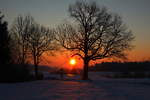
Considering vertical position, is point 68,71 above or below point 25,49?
below

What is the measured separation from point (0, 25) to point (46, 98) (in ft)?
71.5

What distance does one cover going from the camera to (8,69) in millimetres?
28688

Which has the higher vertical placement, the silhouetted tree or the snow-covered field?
the silhouetted tree

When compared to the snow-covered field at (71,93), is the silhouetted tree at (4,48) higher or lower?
higher

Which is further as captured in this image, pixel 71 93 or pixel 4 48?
pixel 4 48

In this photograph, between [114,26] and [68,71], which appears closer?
[114,26]

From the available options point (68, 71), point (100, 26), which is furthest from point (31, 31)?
→ point (68, 71)

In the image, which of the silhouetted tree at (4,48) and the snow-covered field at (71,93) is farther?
the silhouetted tree at (4,48)

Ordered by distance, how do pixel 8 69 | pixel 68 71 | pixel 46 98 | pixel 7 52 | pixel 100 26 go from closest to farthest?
pixel 46 98 → pixel 8 69 → pixel 7 52 → pixel 100 26 → pixel 68 71

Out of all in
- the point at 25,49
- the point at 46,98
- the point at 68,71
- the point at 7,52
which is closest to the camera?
the point at 46,98

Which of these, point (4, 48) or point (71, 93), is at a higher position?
point (4, 48)

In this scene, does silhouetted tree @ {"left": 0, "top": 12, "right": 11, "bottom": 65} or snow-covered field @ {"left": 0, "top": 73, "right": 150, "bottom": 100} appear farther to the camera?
silhouetted tree @ {"left": 0, "top": 12, "right": 11, "bottom": 65}

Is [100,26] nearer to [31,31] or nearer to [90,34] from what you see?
[90,34]

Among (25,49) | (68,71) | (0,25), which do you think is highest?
(0,25)
